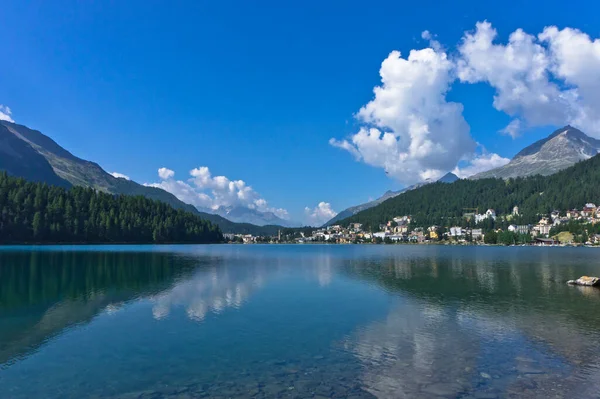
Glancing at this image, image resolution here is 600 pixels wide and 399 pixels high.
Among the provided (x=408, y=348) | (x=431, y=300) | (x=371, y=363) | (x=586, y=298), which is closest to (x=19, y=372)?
(x=371, y=363)

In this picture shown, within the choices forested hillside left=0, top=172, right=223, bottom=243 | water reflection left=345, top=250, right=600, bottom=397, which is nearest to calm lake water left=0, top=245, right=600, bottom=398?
water reflection left=345, top=250, right=600, bottom=397

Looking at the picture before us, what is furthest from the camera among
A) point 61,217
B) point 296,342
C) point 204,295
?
point 61,217

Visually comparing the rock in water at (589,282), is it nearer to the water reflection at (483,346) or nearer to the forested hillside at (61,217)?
the water reflection at (483,346)

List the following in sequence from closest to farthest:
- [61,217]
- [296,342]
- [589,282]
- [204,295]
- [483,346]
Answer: [483,346]
[296,342]
[204,295]
[589,282]
[61,217]

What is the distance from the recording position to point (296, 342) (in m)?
22.8

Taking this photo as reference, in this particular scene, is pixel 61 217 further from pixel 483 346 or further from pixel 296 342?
pixel 483 346

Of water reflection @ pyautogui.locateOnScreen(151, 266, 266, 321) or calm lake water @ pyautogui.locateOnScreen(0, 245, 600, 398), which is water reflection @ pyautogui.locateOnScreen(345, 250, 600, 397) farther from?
water reflection @ pyautogui.locateOnScreen(151, 266, 266, 321)

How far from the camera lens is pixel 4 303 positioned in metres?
33.3

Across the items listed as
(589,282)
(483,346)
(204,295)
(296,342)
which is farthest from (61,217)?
(483,346)

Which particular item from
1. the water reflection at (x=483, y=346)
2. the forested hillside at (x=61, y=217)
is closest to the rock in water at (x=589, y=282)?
the water reflection at (x=483, y=346)

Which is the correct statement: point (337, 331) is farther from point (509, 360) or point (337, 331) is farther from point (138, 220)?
point (138, 220)

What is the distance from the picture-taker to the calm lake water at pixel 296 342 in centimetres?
1595

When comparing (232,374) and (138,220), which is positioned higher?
(138,220)

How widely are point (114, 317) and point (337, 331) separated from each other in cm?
1625
